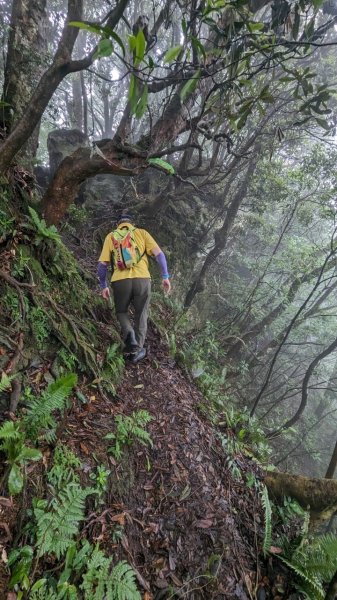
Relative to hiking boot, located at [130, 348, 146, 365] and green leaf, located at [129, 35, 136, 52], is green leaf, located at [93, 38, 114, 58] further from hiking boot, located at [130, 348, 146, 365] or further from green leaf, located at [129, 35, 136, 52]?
hiking boot, located at [130, 348, 146, 365]

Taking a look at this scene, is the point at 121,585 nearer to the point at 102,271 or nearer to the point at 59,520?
the point at 59,520

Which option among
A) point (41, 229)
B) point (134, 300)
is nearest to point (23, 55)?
point (41, 229)

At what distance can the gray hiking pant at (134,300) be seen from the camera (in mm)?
5211

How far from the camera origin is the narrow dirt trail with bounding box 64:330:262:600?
2988mm

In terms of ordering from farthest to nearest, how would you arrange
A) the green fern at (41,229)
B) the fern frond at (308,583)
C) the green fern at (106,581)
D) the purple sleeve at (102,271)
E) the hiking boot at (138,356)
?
1. the purple sleeve at (102,271)
2. the hiking boot at (138,356)
3. the green fern at (41,229)
4. the fern frond at (308,583)
5. the green fern at (106,581)

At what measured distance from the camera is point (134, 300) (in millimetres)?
5355

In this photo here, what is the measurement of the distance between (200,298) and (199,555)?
385 inches

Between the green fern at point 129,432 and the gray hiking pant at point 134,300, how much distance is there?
1.50 m

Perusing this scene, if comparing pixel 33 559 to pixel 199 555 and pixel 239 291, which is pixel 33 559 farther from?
pixel 239 291

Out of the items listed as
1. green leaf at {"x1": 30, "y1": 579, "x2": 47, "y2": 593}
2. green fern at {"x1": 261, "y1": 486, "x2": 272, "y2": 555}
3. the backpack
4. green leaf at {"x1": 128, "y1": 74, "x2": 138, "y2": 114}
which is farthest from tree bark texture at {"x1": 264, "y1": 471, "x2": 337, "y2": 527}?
green leaf at {"x1": 128, "y1": 74, "x2": 138, "y2": 114}

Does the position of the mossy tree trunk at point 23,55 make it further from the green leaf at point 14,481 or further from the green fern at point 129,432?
the green leaf at point 14,481

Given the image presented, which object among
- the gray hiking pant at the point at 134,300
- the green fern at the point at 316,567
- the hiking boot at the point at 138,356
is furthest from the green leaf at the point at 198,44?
the green fern at the point at 316,567

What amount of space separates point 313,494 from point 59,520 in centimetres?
363

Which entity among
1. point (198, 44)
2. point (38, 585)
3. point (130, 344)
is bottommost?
point (38, 585)
